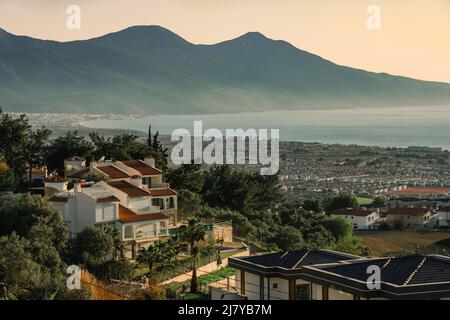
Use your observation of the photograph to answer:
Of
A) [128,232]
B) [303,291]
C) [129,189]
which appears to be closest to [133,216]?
[128,232]

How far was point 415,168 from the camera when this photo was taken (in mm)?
88750

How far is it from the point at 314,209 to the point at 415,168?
162 ft

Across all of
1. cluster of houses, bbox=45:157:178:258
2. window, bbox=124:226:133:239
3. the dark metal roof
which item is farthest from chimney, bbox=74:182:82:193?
the dark metal roof

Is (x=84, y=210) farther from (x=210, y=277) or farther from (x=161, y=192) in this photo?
(x=161, y=192)

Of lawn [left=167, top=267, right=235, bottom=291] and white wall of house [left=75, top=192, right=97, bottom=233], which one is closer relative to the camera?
lawn [left=167, top=267, right=235, bottom=291]

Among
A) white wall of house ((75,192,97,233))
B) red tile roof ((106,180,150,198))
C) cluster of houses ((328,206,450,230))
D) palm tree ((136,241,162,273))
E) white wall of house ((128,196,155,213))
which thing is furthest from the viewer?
cluster of houses ((328,206,450,230))

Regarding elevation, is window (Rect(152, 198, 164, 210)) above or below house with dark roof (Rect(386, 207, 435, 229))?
above

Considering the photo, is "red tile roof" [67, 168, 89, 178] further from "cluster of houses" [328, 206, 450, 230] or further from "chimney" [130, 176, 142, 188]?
"cluster of houses" [328, 206, 450, 230]

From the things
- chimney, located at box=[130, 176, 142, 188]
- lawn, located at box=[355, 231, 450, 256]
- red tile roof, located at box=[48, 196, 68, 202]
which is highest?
chimney, located at box=[130, 176, 142, 188]

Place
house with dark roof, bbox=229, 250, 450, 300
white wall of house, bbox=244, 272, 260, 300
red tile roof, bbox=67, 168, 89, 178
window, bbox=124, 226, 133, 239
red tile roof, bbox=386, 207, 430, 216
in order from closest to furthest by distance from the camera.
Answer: house with dark roof, bbox=229, 250, 450, 300 < white wall of house, bbox=244, 272, 260, 300 < window, bbox=124, 226, 133, 239 < red tile roof, bbox=67, 168, 89, 178 < red tile roof, bbox=386, 207, 430, 216

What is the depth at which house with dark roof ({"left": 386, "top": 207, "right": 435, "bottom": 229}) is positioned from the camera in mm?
42531
